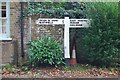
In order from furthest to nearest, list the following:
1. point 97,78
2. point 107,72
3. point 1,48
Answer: point 1,48 → point 107,72 → point 97,78

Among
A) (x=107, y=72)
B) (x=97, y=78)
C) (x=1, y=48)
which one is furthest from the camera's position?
(x=1, y=48)

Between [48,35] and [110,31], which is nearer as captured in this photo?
[110,31]

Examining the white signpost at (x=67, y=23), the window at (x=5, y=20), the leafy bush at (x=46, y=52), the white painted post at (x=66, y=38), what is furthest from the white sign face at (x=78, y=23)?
the window at (x=5, y=20)

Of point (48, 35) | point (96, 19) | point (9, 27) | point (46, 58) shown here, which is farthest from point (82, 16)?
point (9, 27)

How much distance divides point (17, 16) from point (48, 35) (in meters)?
1.21

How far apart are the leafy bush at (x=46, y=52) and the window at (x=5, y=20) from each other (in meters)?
1.24

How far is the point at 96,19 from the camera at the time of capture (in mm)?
8633

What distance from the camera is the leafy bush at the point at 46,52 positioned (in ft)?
27.7

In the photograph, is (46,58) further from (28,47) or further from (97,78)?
(97,78)

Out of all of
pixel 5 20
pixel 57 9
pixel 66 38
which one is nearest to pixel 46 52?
pixel 66 38

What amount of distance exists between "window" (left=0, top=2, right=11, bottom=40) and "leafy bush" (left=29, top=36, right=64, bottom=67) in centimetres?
124

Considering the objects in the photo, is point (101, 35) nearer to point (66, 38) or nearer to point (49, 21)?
point (66, 38)

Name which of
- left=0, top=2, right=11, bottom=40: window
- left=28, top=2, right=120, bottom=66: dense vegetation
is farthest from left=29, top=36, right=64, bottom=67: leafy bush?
left=0, top=2, right=11, bottom=40: window

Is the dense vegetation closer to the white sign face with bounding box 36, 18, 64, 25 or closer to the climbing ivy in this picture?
the climbing ivy
